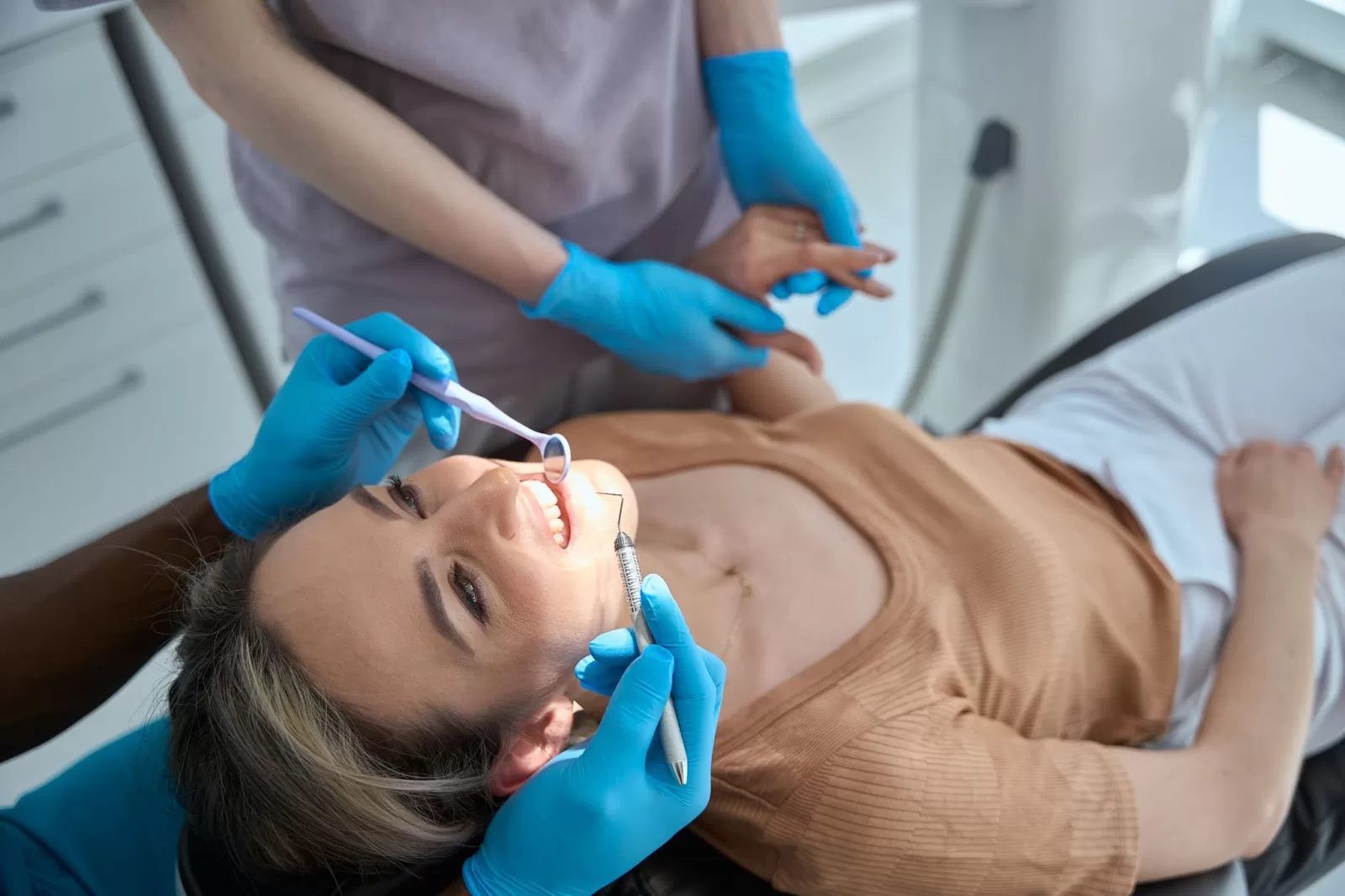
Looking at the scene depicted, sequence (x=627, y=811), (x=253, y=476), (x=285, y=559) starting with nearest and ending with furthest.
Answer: (x=627, y=811) → (x=285, y=559) → (x=253, y=476)

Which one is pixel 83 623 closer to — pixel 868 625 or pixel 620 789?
pixel 620 789

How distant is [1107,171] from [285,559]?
139 cm

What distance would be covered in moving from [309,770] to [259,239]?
152 cm

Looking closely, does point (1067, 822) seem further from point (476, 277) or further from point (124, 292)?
point (124, 292)

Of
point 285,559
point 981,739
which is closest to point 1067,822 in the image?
point 981,739

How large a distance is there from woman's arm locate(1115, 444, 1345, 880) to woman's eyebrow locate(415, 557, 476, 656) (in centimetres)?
65

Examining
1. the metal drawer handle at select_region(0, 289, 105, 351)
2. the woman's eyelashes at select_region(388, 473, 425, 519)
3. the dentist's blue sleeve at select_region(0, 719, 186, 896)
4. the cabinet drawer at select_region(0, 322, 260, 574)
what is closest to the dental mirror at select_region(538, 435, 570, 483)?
the woman's eyelashes at select_region(388, 473, 425, 519)

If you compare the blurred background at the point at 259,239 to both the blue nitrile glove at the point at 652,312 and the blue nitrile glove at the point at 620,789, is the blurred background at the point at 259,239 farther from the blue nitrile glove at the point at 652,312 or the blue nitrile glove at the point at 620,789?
the blue nitrile glove at the point at 620,789

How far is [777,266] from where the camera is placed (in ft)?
4.26

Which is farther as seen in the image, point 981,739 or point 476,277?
point 476,277

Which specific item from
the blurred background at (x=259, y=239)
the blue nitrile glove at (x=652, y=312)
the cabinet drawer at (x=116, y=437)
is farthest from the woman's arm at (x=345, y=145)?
the cabinet drawer at (x=116, y=437)

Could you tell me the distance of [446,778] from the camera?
0.98 m

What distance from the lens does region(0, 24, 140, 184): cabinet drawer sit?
1.79 m

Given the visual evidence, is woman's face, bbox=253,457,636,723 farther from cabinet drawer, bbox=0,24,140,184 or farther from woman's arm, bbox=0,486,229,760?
cabinet drawer, bbox=0,24,140,184
